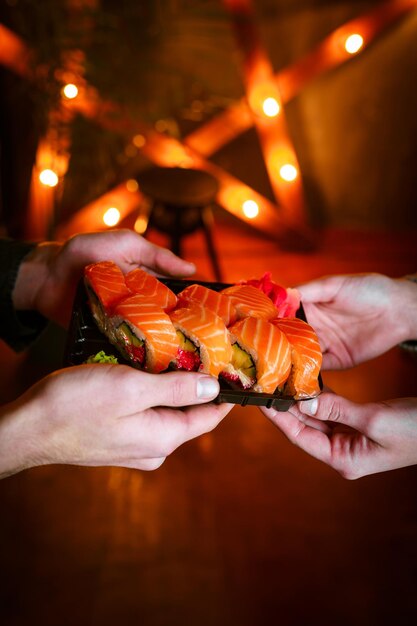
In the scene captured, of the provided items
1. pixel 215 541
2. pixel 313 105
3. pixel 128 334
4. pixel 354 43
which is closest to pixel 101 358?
pixel 128 334

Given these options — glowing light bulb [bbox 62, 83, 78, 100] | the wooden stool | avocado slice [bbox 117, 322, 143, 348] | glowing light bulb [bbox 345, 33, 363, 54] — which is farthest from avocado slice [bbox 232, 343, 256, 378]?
glowing light bulb [bbox 345, 33, 363, 54]

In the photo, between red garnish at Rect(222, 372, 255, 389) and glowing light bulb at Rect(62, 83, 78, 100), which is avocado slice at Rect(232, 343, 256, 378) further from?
glowing light bulb at Rect(62, 83, 78, 100)

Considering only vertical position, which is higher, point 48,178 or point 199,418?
point 48,178

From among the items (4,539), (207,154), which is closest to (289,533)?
(4,539)

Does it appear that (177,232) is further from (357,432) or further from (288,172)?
(357,432)

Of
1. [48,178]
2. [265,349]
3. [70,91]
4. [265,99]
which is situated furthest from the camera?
[265,99]

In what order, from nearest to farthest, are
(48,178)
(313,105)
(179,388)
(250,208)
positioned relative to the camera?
(179,388) → (48,178) → (250,208) → (313,105)
